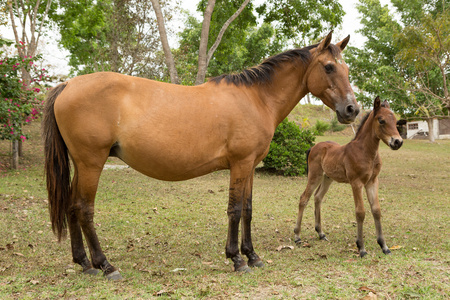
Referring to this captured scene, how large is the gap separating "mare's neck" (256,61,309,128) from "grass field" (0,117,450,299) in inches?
75.3

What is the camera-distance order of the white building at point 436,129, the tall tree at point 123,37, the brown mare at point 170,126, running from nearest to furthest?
the brown mare at point 170,126, the tall tree at point 123,37, the white building at point 436,129

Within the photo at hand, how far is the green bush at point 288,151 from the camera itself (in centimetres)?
→ 1259

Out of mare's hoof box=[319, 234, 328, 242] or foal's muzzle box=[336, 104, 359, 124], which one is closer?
foal's muzzle box=[336, 104, 359, 124]

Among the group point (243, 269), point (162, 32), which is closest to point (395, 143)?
point (243, 269)

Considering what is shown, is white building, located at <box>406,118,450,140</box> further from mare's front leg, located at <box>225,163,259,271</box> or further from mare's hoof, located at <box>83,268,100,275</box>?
mare's hoof, located at <box>83,268,100,275</box>

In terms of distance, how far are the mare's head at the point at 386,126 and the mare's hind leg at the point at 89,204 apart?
3752mm

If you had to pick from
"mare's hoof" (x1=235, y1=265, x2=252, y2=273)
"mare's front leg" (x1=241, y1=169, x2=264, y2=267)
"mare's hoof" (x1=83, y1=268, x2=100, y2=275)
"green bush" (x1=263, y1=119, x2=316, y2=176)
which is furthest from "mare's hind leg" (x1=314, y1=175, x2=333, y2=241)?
"green bush" (x1=263, y1=119, x2=316, y2=176)

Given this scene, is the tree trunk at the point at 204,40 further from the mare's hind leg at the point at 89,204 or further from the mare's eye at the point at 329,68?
the mare's hind leg at the point at 89,204

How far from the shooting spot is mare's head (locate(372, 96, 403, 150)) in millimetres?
4730

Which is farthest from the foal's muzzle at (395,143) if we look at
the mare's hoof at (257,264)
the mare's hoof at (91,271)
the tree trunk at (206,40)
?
the tree trunk at (206,40)

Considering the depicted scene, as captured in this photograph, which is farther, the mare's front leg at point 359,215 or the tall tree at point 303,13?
the tall tree at point 303,13

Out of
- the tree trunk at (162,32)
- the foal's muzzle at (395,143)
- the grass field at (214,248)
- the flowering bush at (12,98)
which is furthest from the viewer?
the tree trunk at (162,32)

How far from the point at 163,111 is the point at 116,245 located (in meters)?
2.49

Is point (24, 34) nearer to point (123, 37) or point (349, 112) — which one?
point (123, 37)
